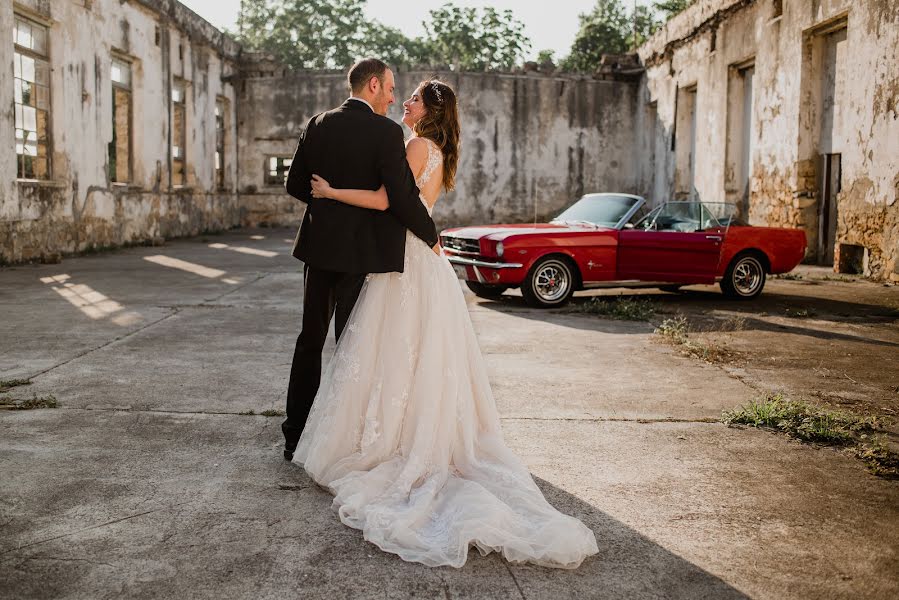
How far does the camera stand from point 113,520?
3.07m

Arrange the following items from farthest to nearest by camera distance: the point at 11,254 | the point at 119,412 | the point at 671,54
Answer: the point at 671,54
the point at 11,254
the point at 119,412

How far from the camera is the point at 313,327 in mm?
3867

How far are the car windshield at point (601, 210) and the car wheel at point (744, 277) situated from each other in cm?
145

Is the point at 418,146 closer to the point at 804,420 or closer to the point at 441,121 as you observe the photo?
the point at 441,121

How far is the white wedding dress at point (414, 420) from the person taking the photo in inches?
123

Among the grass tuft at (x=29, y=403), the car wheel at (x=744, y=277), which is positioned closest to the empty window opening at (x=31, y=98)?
the grass tuft at (x=29, y=403)

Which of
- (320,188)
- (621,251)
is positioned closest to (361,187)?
(320,188)

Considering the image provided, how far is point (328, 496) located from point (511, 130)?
22107 millimetres

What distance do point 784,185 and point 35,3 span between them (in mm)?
13023

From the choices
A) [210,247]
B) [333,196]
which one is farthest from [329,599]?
[210,247]

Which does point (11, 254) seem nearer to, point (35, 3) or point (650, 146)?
point (35, 3)

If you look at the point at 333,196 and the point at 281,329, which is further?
the point at 281,329

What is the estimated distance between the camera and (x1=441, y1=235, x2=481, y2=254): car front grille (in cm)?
952

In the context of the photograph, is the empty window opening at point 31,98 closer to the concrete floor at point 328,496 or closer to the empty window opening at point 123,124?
the empty window opening at point 123,124
